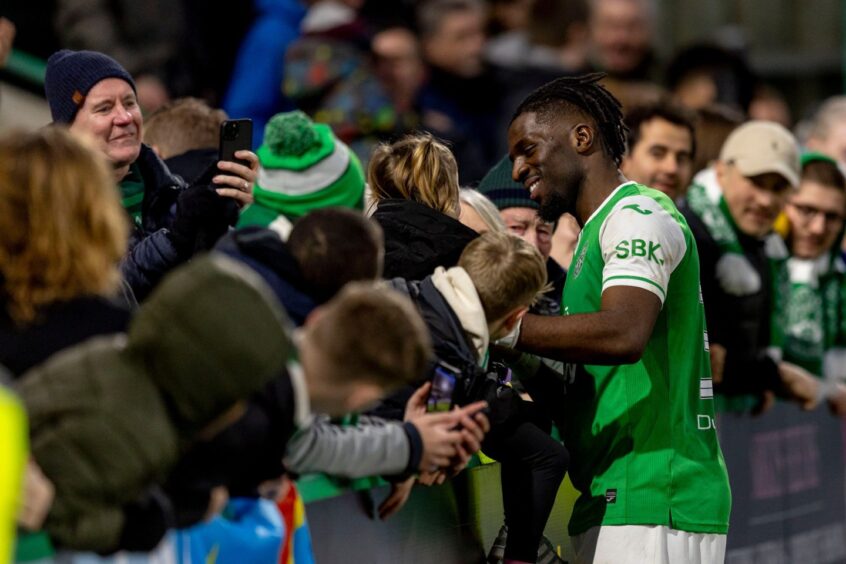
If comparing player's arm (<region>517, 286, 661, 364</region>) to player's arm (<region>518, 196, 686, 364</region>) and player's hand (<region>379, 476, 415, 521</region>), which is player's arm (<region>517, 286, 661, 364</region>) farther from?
player's hand (<region>379, 476, 415, 521</region>)

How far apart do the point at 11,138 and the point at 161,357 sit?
65 cm

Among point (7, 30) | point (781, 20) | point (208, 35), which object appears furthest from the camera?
point (781, 20)

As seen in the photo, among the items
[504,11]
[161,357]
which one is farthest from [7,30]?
[504,11]

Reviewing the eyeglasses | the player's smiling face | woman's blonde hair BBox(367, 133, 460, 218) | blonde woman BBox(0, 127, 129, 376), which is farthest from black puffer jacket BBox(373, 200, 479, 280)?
the eyeglasses

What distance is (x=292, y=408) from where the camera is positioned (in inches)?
144

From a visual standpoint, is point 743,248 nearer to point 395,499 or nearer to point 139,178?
point 139,178

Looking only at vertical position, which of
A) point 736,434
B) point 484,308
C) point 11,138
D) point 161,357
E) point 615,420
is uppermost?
point 11,138

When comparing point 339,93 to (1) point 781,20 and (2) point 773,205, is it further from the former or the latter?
(1) point 781,20

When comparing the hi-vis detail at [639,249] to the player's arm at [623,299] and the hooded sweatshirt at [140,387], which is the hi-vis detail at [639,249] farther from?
the hooded sweatshirt at [140,387]

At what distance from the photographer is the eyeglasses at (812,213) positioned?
8781mm

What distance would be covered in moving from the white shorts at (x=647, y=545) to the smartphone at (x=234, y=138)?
1.67 metres

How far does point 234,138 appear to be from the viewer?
5.22m

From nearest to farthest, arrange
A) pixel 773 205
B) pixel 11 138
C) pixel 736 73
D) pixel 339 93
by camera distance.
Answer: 1. pixel 11 138
2. pixel 773 205
3. pixel 339 93
4. pixel 736 73

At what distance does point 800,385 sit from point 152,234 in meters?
4.29
